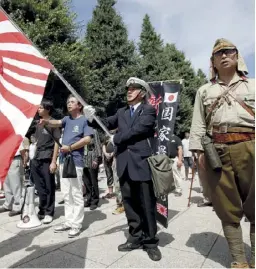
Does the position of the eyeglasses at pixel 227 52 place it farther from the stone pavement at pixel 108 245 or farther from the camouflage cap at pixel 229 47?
the stone pavement at pixel 108 245

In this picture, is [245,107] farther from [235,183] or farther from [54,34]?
[54,34]

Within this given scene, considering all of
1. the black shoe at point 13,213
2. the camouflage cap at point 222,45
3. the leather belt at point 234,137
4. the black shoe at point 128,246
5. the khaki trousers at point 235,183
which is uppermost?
the camouflage cap at point 222,45

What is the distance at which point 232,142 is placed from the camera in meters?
2.67

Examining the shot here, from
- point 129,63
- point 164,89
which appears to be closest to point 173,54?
point 129,63

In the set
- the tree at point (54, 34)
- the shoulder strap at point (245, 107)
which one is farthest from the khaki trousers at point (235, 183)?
the tree at point (54, 34)

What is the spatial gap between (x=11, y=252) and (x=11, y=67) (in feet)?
7.09

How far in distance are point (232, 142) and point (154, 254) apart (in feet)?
4.87

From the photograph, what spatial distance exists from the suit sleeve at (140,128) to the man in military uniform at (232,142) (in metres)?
0.60

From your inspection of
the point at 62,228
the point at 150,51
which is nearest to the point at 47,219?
the point at 62,228

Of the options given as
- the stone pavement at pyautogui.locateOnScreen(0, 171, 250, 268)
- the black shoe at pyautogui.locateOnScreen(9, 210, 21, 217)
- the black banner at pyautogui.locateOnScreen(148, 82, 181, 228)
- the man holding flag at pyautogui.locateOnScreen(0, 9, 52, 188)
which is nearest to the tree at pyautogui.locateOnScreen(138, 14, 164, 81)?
the black banner at pyautogui.locateOnScreen(148, 82, 181, 228)

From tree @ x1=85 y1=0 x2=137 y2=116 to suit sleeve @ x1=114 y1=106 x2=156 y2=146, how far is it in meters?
16.5

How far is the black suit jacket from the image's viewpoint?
324 cm

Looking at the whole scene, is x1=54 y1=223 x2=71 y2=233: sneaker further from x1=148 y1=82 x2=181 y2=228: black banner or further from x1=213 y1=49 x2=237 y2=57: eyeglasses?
x1=213 y1=49 x2=237 y2=57: eyeglasses

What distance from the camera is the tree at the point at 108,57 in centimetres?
2030
